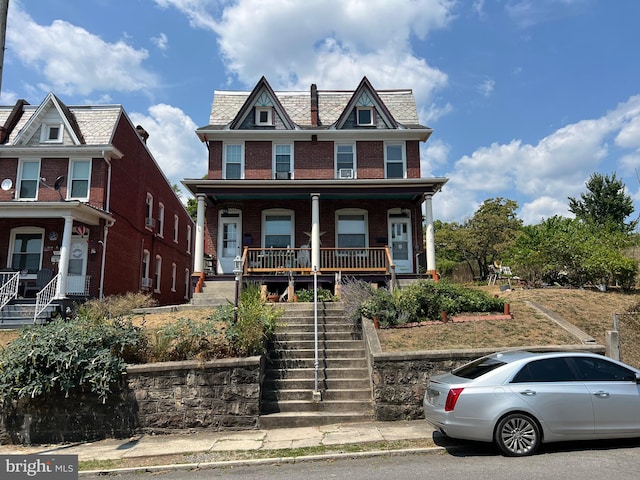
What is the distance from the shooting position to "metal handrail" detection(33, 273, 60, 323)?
14.6 m

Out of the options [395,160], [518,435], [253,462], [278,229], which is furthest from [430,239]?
[253,462]

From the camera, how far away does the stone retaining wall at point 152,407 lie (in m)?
8.15

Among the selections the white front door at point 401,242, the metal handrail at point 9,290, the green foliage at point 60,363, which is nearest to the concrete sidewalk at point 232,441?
the green foliage at point 60,363

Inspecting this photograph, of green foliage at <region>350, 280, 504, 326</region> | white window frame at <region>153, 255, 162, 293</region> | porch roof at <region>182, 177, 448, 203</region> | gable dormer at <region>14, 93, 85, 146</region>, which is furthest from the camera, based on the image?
white window frame at <region>153, 255, 162, 293</region>

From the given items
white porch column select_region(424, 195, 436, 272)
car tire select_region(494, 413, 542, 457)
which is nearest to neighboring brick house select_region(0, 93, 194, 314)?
white porch column select_region(424, 195, 436, 272)

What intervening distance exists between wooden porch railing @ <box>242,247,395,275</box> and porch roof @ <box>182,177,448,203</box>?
231cm

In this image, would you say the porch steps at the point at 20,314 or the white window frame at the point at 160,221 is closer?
the porch steps at the point at 20,314

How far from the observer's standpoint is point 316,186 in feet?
58.5

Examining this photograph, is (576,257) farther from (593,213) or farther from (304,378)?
(593,213)

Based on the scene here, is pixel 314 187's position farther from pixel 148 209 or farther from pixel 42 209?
pixel 148 209

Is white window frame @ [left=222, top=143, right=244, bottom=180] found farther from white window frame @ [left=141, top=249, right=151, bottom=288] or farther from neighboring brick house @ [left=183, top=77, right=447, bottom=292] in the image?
white window frame @ [left=141, top=249, right=151, bottom=288]

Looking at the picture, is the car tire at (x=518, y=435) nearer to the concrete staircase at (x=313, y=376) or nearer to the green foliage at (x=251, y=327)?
the concrete staircase at (x=313, y=376)

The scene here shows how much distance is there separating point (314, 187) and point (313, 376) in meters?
9.59

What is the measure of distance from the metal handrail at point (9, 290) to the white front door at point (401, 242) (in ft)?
46.5
